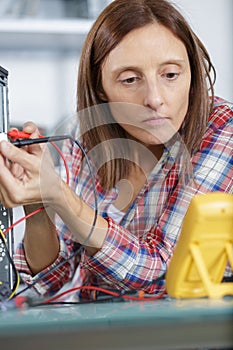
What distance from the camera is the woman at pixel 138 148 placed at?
3.24ft

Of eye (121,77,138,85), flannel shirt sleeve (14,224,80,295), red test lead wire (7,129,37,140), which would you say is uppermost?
eye (121,77,138,85)

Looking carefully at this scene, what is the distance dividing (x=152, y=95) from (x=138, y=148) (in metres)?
0.17

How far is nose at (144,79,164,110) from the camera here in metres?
1.02

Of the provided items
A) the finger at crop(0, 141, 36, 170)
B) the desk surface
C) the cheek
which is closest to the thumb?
the finger at crop(0, 141, 36, 170)

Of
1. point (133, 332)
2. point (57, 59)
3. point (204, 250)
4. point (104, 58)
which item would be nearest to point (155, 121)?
point (104, 58)

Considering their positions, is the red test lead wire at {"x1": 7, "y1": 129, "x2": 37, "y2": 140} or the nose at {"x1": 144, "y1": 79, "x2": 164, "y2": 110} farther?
the nose at {"x1": 144, "y1": 79, "x2": 164, "y2": 110}

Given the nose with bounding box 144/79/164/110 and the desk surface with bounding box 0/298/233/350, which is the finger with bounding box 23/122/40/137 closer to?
the nose with bounding box 144/79/164/110

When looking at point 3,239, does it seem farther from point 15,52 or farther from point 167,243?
point 15,52

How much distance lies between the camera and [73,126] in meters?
1.14

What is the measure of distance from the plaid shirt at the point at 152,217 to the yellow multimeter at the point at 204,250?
0.88 feet

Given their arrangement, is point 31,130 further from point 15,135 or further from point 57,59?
point 57,59

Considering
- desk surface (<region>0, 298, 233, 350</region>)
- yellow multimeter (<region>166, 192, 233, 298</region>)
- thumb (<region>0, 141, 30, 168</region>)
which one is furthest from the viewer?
thumb (<region>0, 141, 30, 168</region>)

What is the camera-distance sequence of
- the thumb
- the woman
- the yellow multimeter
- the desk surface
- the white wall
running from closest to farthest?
the desk surface < the yellow multimeter < the thumb < the woman < the white wall

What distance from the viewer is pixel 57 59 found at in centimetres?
237
